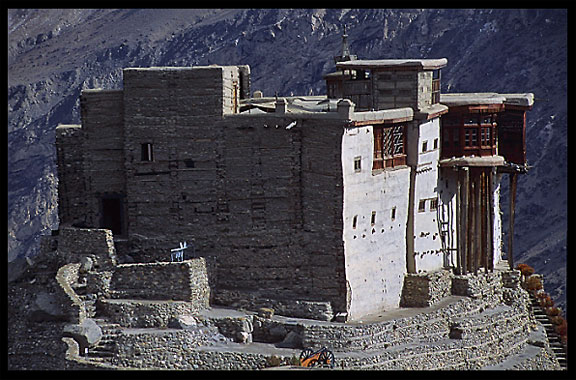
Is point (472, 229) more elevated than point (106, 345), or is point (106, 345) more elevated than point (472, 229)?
point (472, 229)

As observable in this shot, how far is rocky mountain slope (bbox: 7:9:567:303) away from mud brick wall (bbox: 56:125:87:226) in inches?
2830

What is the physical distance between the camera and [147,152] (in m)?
75.9

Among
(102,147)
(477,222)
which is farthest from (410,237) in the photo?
(102,147)

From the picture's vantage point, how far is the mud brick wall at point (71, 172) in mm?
Answer: 79125

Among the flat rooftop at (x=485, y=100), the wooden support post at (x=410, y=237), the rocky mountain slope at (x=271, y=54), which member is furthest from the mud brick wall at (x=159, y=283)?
the rocky mountain slope at (x=271, y=54)

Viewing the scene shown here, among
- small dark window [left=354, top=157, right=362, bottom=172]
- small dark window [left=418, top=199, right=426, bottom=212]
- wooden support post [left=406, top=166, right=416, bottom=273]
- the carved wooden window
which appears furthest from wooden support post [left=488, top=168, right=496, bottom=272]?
small dark window [left=354, top=157, right=362, bottom=172]

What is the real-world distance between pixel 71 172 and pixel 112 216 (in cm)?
353

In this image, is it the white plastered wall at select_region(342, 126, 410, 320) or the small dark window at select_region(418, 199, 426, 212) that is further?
the small dark window at select_region(418, 199, 426, 212)

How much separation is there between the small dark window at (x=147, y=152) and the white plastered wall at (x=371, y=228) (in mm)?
9386

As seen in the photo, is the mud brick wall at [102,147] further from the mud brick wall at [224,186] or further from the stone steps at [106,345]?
the stone steps at [106,345]

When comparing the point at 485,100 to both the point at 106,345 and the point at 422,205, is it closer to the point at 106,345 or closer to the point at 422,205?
the point at 422,205

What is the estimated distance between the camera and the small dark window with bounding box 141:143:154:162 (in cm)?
7569

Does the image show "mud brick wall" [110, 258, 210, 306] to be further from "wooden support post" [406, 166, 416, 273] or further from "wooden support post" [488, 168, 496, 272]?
"wooden support post" [488, 168, 496, 272]

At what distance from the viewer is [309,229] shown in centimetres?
7469
